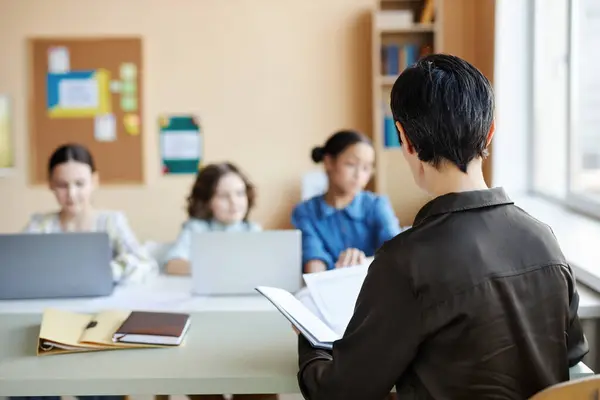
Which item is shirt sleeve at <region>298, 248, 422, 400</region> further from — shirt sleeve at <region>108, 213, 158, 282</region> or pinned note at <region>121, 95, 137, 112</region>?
pinned note at <region>121, 95, 137, 112</region>

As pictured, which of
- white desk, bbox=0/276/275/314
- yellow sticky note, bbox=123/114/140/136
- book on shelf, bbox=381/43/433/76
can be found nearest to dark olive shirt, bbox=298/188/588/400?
white desk, bbox=0/276/275/314

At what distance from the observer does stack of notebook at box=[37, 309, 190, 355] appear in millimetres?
1796

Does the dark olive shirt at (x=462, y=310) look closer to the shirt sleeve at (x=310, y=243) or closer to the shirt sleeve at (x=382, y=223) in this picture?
the shirt sleeve at (x=310, y=243)

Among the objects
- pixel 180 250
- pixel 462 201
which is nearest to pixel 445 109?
pixel 462 201

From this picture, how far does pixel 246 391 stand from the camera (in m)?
1.63

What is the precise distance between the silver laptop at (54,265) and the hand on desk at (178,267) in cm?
43

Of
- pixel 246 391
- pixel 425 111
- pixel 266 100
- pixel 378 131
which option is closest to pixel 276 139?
pixel 266 100

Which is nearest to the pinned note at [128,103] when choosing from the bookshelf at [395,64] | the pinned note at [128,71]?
the pinned note at [128,71]

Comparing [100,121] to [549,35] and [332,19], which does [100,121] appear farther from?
[549,35]

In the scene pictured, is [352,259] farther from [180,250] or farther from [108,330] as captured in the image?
[108,330]

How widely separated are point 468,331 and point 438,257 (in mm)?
129

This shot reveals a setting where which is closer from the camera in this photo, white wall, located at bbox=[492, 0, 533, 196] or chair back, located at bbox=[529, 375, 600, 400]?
chair back, located at bbox=[529, 375, 600, 400]

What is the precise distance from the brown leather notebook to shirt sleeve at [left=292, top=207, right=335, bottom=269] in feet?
2.76

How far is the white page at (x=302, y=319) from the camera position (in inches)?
59.9
